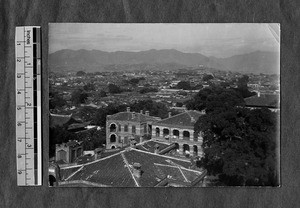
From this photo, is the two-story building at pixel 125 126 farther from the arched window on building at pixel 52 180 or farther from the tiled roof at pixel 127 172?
the arched window on building at pixel 52 180

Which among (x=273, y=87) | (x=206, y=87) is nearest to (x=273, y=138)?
(x=273, y=87)

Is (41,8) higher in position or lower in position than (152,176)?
higher

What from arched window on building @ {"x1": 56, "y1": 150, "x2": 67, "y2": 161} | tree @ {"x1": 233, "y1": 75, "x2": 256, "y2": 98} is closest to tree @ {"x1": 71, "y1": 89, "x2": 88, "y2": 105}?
arched window on building @ {"x1": 56, "y1": 150, "x2": 67, "y2": 161}

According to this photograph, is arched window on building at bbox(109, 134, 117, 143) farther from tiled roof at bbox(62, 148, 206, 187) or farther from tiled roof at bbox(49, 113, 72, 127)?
tiled roof at bbox(49, 113, 72, 127)

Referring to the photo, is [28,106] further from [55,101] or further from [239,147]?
[239,147]

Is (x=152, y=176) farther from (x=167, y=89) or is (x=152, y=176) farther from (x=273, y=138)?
(x=273, y=138)

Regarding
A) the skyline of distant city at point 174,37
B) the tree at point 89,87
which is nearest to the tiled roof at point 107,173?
the tree at point 89,87
